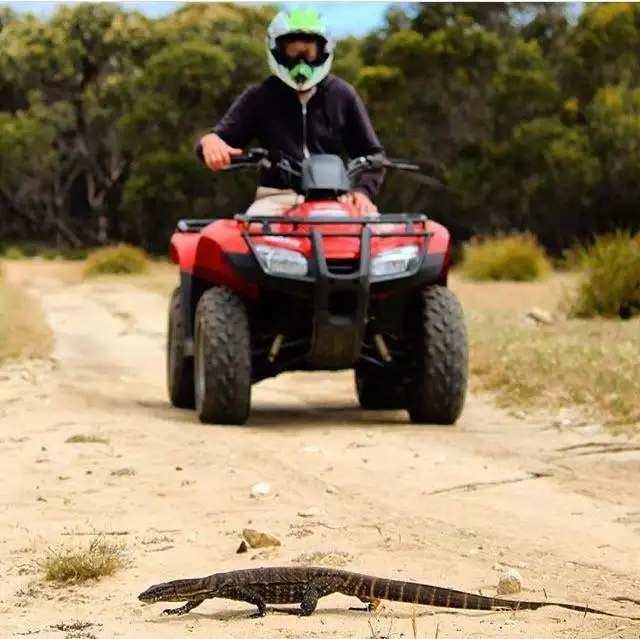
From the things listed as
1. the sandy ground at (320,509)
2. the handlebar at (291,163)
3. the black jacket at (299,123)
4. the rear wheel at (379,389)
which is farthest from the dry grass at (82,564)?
the rear wheel at (379,389)

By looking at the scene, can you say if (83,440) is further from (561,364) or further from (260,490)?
(561,364)

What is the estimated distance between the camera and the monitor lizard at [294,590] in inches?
145

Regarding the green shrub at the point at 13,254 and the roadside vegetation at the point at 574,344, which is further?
the green shrub at the point at 13,254

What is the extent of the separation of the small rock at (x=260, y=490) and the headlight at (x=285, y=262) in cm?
202

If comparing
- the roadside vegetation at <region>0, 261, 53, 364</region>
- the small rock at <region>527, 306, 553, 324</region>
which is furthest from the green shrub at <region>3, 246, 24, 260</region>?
the small rock at <region>527, 306, 553, 324</region>

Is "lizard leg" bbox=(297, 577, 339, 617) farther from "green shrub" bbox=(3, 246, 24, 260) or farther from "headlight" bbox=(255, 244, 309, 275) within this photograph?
"green shrub" bbox=(3, 246, 24, 260)

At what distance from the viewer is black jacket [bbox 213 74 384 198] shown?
8125mm

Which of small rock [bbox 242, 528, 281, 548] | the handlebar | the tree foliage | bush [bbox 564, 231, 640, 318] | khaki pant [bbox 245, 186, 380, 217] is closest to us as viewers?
small rock [bbox 242, 528, 281, 548]

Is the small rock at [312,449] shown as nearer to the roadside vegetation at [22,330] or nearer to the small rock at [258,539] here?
the small rock at [258,539]

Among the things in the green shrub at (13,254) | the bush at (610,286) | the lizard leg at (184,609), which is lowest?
the green shrub at (13,254)

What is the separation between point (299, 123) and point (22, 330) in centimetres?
613

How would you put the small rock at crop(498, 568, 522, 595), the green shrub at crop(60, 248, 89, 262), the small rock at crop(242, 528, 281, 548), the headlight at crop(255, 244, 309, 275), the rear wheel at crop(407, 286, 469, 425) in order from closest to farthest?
the small rock at crop(498, 568, 522, 595), the small rock at crop(242, 528, 281, 548), the headlight at crop(255, 244, 309, 275), the rear wheel at crop(407, 286, 469, 425), the green shrub at crop(60, 248, 89, 262)

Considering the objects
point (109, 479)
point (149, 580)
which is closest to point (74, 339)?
point (109, 479)

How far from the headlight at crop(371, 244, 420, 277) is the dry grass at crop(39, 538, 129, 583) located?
334 centimetres
